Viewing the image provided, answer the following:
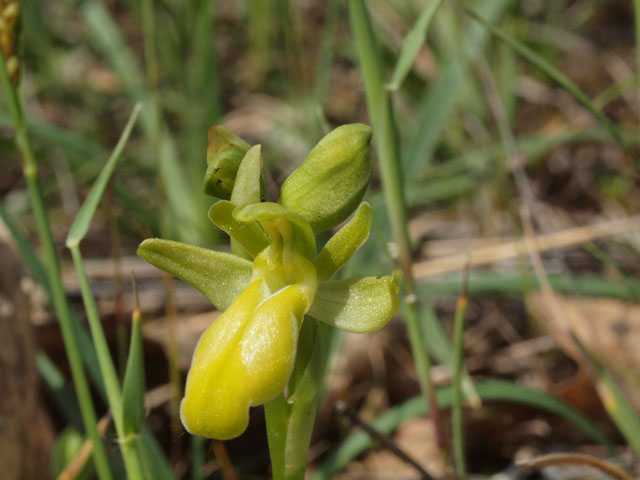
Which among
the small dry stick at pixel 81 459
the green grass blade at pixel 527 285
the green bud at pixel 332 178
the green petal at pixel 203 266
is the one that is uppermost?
the green bud at pixel 332 178

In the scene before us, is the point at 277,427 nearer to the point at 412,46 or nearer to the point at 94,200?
the point at 94,200

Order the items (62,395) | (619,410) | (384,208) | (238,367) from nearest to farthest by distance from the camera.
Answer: (238,367) < (619,410) < (62,395) < (384,208)

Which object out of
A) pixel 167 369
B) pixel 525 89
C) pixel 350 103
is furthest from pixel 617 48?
pixel 167 369

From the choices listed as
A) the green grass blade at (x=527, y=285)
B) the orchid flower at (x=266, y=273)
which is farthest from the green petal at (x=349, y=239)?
the green grass blade at (x=527, y=285)

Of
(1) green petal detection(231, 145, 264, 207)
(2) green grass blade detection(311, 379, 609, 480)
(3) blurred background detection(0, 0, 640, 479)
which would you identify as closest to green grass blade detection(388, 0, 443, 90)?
(3) blurred background detection(0, 0, 640, 479)

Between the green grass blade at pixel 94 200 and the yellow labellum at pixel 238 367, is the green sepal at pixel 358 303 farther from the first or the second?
the green grass blade at pixel 94 200

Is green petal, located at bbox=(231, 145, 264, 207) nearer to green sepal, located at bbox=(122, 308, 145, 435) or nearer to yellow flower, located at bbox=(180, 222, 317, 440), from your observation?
yellow flower, located at bbox=(180, 222, 317, 440)

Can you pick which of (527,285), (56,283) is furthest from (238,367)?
(527,285)
